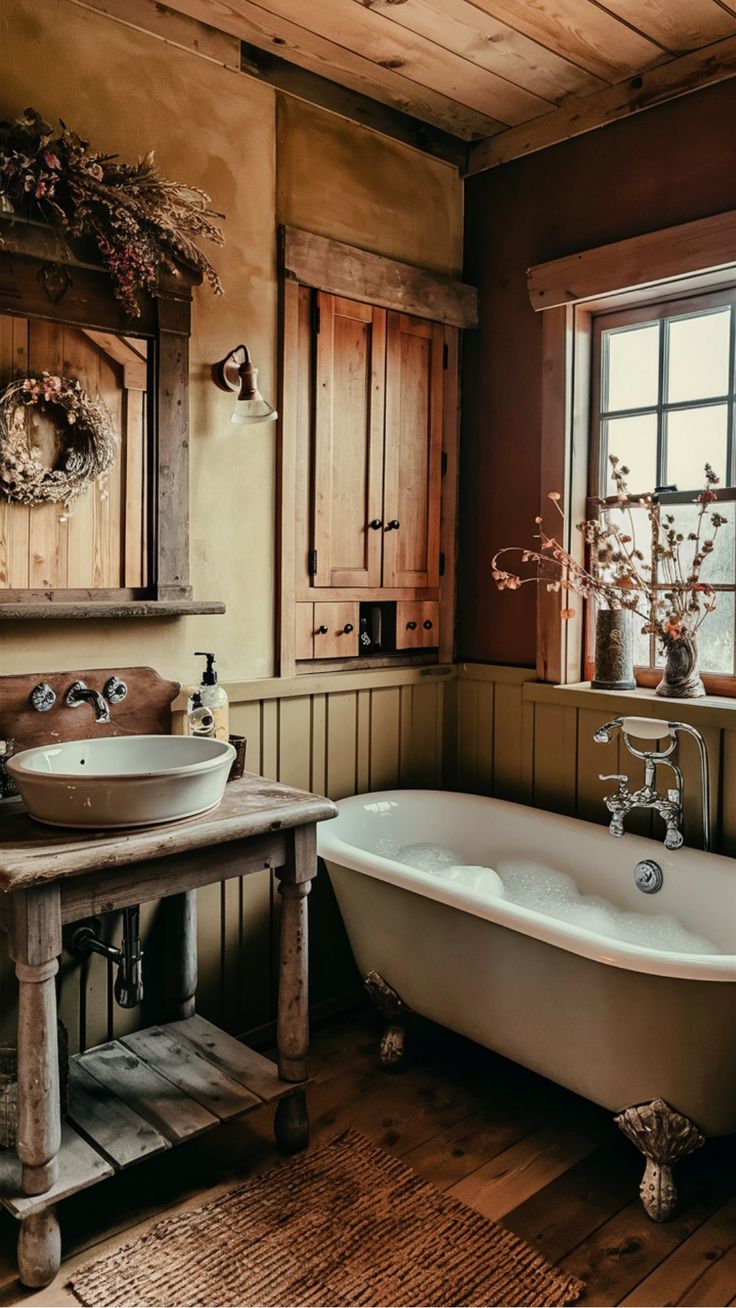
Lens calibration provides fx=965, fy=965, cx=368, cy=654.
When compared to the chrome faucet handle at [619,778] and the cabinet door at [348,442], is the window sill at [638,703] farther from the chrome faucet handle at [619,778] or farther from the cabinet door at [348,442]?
the cabinet door at [348,442]

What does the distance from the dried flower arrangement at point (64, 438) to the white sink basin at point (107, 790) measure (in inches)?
23.5

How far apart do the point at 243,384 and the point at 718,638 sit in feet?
4.94

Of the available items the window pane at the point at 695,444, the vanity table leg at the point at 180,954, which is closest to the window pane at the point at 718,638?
the window pane at the point at 695,444

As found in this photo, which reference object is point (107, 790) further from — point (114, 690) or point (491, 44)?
point (491, 44)

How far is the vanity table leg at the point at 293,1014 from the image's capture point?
221 centimetres

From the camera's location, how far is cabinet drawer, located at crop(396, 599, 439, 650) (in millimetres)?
3156

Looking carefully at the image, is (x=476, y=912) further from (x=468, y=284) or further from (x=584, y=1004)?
(x=468, y=284)

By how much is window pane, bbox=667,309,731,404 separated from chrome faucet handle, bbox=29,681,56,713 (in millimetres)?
1944

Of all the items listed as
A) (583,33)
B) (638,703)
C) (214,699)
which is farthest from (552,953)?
(583,33)

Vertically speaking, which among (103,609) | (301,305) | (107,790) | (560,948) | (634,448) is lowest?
(560,948)

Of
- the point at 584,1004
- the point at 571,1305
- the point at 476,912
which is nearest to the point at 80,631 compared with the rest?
the point at 476,912

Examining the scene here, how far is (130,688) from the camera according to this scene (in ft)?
7.89

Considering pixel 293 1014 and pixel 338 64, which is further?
pixel 338 64

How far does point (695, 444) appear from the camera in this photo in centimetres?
281
